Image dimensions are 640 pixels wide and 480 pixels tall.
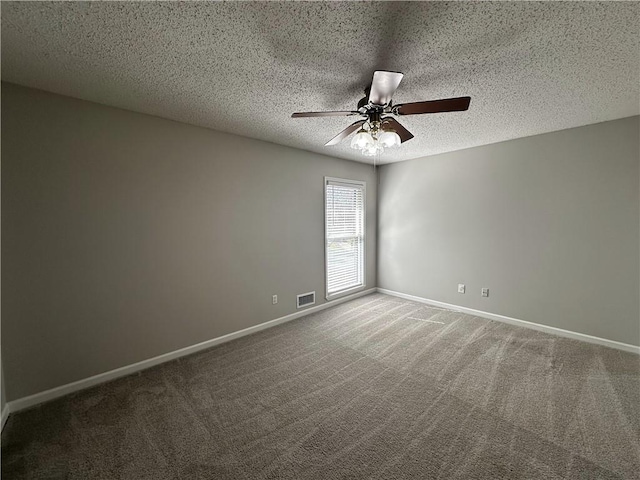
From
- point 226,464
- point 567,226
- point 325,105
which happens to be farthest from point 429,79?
point 226,464

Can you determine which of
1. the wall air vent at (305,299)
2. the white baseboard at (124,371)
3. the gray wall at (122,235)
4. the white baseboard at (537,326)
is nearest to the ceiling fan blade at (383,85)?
the gray wall at (122,235)

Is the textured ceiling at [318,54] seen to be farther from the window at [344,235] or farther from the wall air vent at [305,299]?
the wall air vent at [305,299]

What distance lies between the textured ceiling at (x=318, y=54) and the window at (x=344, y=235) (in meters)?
1.95

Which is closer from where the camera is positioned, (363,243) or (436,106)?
(436,106)

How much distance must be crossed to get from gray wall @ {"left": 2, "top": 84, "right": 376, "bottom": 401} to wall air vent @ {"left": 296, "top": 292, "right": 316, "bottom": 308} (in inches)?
13.1

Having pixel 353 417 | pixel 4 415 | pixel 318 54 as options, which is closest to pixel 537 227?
pixel 353 417

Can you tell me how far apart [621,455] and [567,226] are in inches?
93.6

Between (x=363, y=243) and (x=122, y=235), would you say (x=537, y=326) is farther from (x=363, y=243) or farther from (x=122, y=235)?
(x=122, y=235)

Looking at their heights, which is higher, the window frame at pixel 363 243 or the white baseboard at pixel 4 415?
the window frame at pixel 363 243

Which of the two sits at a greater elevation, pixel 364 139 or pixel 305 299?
pixel 364 139

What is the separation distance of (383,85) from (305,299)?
3.01m

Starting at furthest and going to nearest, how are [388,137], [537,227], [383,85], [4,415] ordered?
[537,227] < [388,137] < [4,415] < [383,85]

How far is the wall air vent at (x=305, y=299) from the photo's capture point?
3.80 meters

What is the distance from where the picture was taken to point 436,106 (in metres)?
1.74
